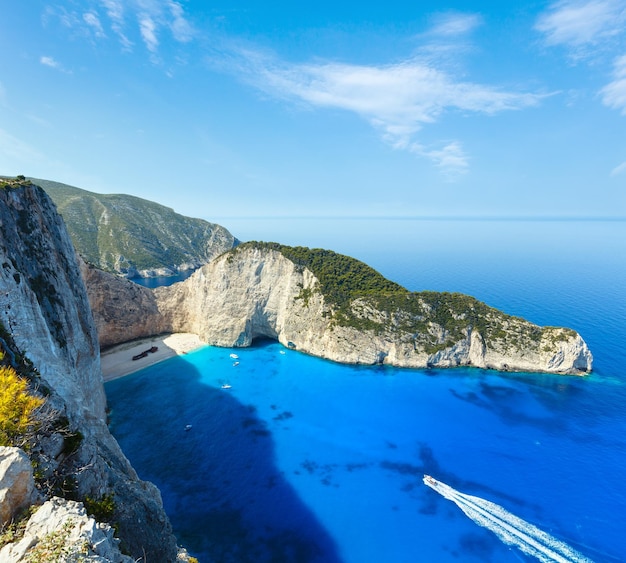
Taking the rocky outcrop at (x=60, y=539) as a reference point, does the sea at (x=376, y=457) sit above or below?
below

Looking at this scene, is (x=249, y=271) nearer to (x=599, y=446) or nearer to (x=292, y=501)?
(x=292, y=501)

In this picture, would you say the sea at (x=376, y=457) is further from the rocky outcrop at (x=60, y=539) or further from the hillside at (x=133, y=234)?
the hillside at (x=133, y=234)

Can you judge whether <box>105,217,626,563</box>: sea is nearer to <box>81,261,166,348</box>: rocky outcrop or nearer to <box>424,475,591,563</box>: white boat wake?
<box>424,475,591,563</box>: white boat wake

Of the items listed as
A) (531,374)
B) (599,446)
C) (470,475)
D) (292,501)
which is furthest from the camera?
(531,374)

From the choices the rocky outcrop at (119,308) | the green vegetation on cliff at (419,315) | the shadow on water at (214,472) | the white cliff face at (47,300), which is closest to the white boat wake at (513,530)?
the shadow on water at (214,472)

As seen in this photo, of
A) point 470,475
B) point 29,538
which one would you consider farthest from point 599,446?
point 29,538

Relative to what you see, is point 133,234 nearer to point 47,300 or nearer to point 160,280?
point 160,280

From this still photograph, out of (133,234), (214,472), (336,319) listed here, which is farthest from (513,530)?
(133,234)

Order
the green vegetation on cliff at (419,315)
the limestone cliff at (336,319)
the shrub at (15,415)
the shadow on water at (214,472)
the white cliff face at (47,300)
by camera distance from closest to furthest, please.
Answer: the shrub at (15,415)
the white cliff face at (47,300)
the shadow on water at (214,472)
the limestone cliff at (336,319)
the green vegetation on cliff at (419,315)
